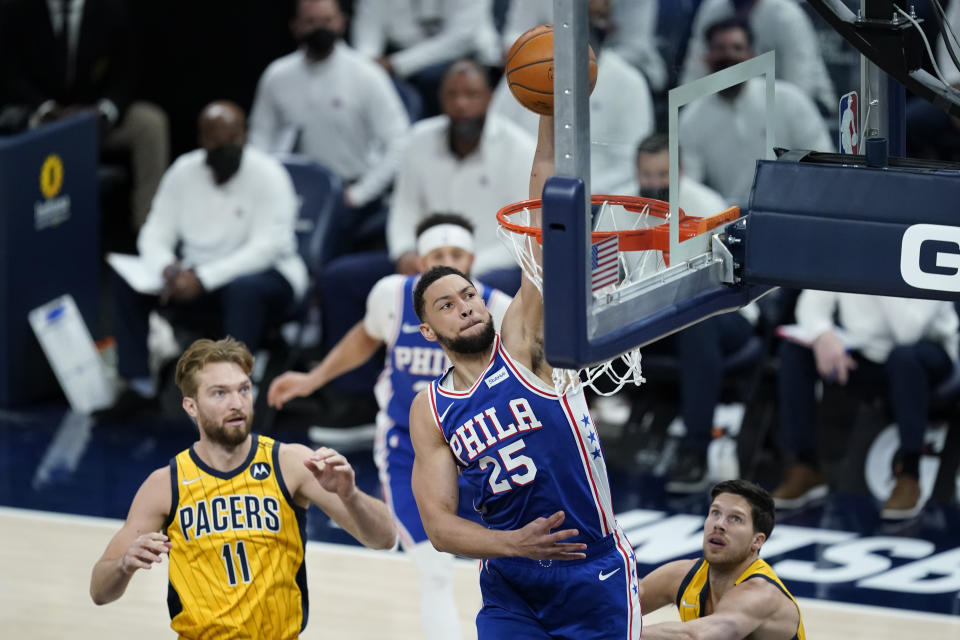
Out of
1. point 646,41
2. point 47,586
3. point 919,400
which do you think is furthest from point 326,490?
point 919,400

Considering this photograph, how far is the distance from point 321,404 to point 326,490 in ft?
15.1

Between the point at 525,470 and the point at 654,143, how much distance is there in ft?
3.21

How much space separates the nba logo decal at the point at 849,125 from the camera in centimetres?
476

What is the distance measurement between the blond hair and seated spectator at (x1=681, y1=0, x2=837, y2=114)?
5.43 feet

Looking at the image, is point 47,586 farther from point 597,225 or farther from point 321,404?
point 597,225

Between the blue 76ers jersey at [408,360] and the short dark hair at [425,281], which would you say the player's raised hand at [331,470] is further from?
the blue 76ers jersey at [408,360]

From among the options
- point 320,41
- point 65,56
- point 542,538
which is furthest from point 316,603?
point 65,56

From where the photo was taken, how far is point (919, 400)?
24.5ft

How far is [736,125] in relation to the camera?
504 centimetres

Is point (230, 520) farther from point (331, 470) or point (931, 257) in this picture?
point (931, 257)

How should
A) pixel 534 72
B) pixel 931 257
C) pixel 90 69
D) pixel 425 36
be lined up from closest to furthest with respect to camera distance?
pixel 931 257 → pixel 534 72 → pixel 425 36 → pixel 90 69

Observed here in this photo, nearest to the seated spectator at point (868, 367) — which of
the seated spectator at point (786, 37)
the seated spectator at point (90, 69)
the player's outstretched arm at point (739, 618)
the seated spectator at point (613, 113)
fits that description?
the seated spectator at point (786, 37)

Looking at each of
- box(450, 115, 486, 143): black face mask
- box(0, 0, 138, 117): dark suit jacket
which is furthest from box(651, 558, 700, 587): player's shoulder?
box(0, 0, 138, 117): dark suit jacket

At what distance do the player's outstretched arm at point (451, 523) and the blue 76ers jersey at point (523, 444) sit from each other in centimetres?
5
